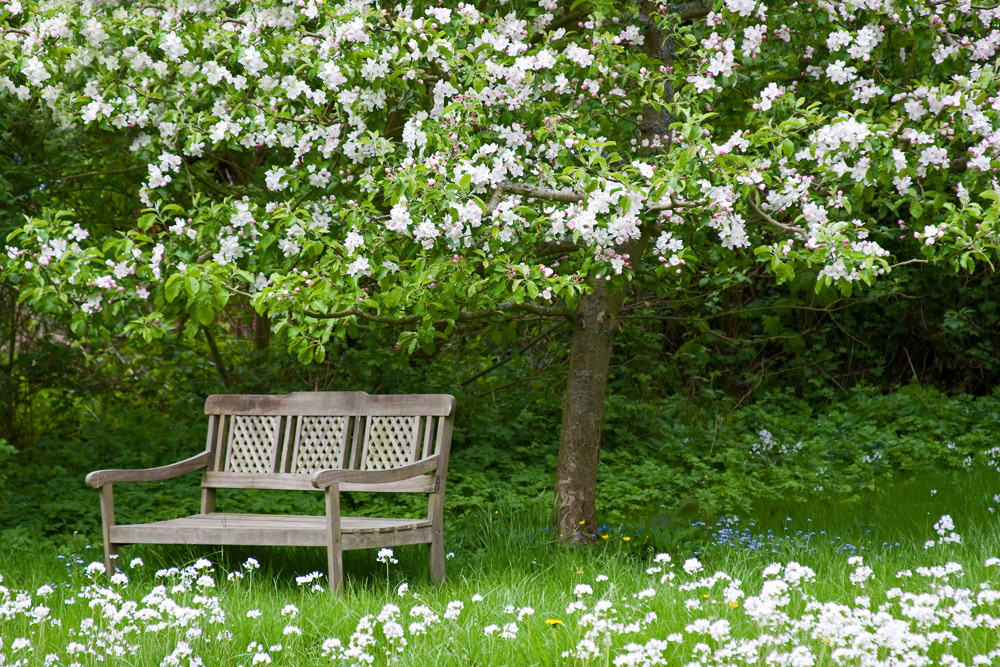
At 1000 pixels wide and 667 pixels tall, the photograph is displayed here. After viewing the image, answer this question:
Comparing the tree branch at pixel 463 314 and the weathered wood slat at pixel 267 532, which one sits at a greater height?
the tree branch at pixel 463 314

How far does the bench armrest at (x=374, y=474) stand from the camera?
4.22 metres

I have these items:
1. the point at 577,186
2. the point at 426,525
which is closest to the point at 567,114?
the point at 577,186

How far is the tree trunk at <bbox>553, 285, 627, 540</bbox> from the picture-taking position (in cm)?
516

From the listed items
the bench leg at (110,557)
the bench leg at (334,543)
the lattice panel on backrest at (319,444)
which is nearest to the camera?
the bench leg at (334,543)

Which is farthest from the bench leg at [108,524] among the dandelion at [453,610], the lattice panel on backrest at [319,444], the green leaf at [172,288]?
the dandelion at [453,610]

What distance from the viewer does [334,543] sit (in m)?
4.19

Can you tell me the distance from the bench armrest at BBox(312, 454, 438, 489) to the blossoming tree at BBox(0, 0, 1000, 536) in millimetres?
538

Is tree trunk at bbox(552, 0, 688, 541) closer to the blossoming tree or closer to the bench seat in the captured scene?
the blossoming tree

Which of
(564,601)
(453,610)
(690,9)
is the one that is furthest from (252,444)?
(690,9)

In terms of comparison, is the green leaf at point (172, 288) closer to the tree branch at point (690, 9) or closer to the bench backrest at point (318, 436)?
the bench backrest at point (318, 436)

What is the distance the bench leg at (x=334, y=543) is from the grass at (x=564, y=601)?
0.05m

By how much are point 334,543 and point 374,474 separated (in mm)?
347

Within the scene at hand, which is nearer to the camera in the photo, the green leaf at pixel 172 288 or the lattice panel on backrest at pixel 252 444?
the green leaf at pixel 172 288

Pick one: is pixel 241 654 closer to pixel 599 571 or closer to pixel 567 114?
pixel 599 571
